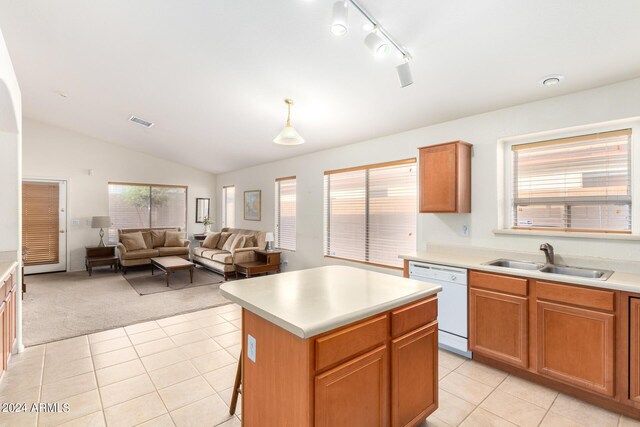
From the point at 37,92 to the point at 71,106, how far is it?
0.47 m

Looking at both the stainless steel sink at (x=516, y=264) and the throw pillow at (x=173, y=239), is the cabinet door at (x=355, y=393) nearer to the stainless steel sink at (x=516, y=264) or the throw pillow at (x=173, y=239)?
the stainless steel sink at (x=516, y=264)

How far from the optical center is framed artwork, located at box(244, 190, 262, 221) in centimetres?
695

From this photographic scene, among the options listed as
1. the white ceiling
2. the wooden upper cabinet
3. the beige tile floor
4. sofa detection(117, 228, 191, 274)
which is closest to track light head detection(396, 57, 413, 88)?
the white ceiling

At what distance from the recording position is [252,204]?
7.15 meters

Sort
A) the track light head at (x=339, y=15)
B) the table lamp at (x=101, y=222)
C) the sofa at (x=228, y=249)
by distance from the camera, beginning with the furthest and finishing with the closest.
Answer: the table lamp at (x=101, y=222), the sofa at (x=228, y=249), the track light head at (x=339, y=15)

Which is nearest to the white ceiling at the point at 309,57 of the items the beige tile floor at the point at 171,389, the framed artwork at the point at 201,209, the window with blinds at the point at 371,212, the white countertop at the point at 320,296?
the window with blinds at the point at 371,212

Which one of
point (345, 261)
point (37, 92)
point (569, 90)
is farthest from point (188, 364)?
point (37, 92)

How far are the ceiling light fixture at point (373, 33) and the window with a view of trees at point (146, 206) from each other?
7.27 m

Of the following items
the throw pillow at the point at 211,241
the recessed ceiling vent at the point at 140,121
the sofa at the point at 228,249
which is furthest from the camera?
the throw pillow at the point at 211,241

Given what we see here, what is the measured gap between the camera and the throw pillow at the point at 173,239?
24.2ft

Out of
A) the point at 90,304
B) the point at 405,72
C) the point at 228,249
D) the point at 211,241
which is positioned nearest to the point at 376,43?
the point at 405,72

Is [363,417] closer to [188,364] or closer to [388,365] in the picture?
[388,365]

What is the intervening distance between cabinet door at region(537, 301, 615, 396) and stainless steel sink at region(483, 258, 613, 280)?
33cm

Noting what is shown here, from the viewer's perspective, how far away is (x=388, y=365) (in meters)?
1.66
